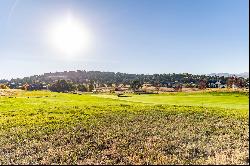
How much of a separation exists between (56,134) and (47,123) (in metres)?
6.78

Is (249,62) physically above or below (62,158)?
above

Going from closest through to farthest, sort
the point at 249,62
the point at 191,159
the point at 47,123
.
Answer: the point at 249,62 → the point at 191,159 → the point at 47,123

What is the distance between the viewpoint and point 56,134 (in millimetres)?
24641

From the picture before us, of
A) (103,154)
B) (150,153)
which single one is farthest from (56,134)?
(150,153)

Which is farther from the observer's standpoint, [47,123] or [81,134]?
[47,123]

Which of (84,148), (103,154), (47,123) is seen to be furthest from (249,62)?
(47,123)

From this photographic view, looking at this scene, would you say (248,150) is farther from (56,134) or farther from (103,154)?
(56,134)

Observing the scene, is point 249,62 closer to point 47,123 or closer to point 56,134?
point 56,134

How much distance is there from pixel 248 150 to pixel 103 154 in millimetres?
7153

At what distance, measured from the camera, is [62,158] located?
56.2 ft

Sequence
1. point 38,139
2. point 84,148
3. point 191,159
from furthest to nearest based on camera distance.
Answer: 1. point 38,139
2. point 84,148
3. point 191,159

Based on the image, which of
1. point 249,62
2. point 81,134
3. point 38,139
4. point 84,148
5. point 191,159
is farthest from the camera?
point 81,134

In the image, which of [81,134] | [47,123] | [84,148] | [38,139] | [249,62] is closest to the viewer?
[249,62]

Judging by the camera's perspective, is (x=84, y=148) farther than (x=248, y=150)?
Yes
